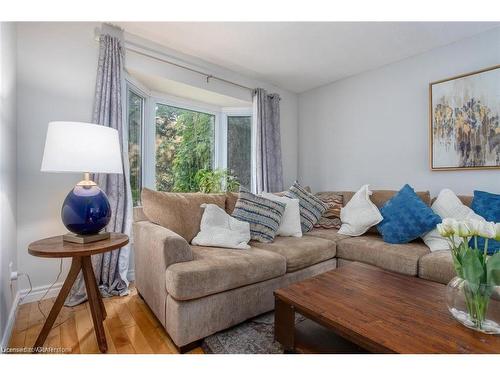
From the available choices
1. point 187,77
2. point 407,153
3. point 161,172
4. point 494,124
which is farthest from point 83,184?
point 494,124

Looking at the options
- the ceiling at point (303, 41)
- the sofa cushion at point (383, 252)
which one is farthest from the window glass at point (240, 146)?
the sofa cushion at point (383, 252)

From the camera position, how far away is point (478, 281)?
36.9 inches

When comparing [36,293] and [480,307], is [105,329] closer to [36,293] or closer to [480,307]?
[36,293]

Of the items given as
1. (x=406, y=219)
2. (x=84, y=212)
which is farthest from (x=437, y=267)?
(x=84, y=212)

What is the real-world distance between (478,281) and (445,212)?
143 centimetres

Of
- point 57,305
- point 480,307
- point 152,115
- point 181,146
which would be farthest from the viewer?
point 181,146

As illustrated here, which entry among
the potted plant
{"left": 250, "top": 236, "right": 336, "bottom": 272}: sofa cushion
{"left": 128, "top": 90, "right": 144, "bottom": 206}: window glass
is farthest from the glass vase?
{"left": 128, "top": 90, "right": 144, "bottom": 206}: window glass

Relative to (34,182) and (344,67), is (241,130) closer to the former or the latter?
(344,67)

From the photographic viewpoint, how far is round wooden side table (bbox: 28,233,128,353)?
4.19ft

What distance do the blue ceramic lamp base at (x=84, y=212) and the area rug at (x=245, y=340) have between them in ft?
3.01

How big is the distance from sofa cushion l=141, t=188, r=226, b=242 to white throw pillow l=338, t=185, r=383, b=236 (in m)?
1.44

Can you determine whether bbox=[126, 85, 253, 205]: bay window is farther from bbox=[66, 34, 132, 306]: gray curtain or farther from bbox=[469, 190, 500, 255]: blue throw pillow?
bbox=[469, 190, 500, 255]: blue throw pillow
